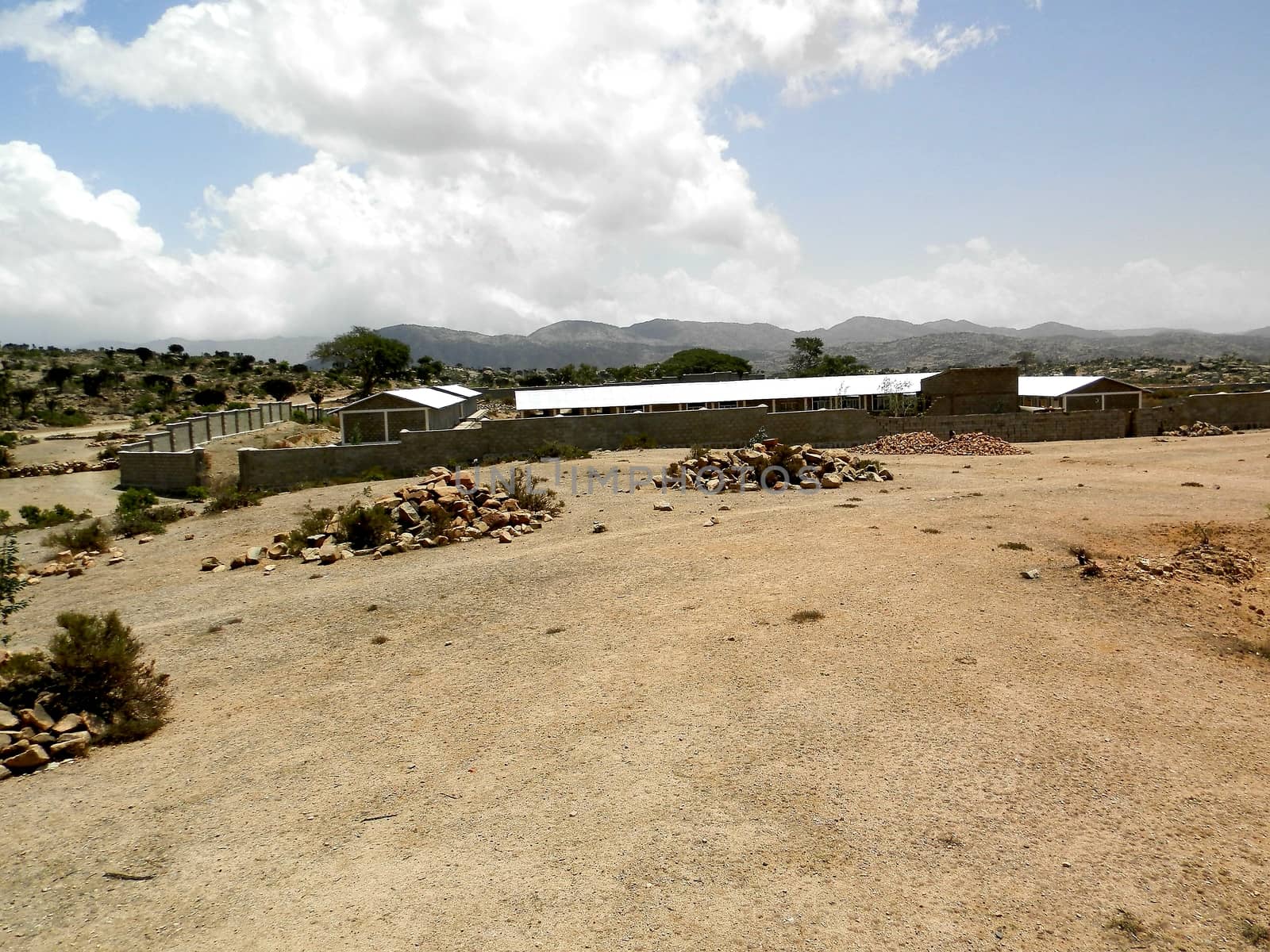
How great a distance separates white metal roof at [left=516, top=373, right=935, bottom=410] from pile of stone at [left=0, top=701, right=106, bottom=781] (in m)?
34.1

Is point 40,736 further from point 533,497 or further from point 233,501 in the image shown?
point 233,501

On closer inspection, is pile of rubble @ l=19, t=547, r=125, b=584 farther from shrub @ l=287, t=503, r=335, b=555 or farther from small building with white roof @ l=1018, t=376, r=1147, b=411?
small building with white roof @ l=1018, t=376, r=1147, b=411

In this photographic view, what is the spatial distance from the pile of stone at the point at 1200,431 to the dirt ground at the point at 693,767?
2674 centimetres

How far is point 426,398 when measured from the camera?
4284 centimetres

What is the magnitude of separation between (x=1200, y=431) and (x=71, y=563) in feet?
145

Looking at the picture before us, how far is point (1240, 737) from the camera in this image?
24.3ft

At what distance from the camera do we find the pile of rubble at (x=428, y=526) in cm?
1758

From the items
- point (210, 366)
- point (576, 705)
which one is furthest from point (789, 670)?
Result: point (210, 366)

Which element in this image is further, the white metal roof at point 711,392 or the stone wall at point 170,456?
the white metal roof at point 711,392

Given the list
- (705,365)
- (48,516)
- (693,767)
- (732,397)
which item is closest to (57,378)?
(48,516)

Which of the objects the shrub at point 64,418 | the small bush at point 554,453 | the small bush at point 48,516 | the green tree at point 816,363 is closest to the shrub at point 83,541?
the small bush at point 48,516

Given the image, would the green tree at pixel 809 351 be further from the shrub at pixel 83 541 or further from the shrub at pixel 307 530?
the shrub at pixel 83 541


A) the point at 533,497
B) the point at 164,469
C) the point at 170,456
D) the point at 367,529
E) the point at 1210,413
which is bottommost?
the point at 367,529

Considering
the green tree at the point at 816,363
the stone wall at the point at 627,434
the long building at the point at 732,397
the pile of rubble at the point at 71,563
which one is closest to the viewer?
the pile of rubble at the point at 71,563
